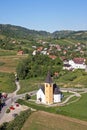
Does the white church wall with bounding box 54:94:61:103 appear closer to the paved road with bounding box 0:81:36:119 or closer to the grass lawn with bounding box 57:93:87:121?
the grass lawn with bounding box 57:93:87:121

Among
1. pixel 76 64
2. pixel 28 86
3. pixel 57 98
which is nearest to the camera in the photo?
pixel 57 98

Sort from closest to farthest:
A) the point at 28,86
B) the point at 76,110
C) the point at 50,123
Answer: the point at 50,123
the point at 76,110
the point at 28,86

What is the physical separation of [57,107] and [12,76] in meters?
37.4

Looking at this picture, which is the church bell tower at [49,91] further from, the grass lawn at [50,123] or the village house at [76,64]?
the village house at [76,64]

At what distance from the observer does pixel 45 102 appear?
5831 centimetres

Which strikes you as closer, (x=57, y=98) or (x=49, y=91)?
(x=49, y=91)

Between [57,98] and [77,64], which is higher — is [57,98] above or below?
below

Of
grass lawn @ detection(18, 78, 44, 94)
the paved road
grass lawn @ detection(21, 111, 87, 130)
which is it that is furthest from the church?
grass lawn @ detection(18, 78, 44, 94)

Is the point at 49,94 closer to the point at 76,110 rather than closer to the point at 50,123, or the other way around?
the point at 76,110

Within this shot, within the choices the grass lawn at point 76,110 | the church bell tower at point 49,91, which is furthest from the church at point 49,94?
the grass lawn at point 76,110

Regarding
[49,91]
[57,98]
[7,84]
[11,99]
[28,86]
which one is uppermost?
[49,91]

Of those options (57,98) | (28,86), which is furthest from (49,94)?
(28,86)

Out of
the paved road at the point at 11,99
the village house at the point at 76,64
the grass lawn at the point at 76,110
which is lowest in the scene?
the paved road at the point at 11,99

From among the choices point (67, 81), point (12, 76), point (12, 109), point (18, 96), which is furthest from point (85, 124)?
point (12, 76)
